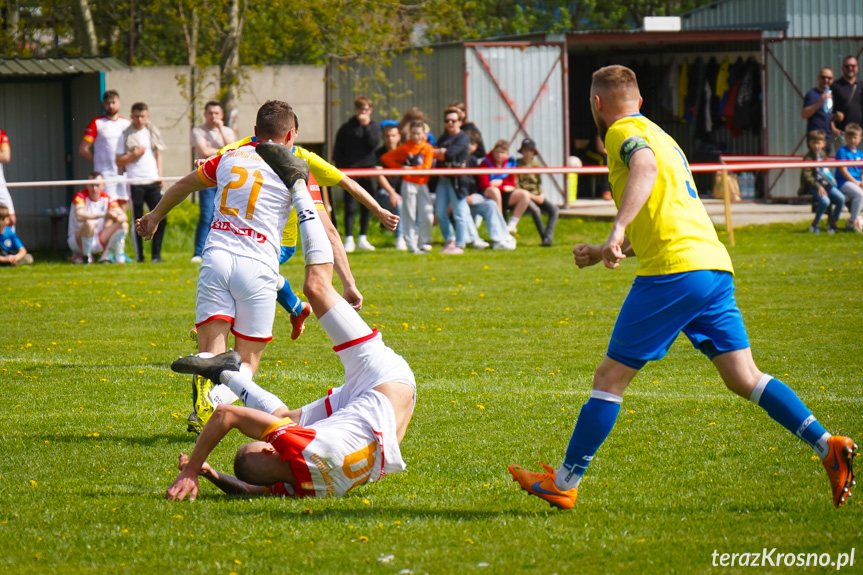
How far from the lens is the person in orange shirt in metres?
17.5

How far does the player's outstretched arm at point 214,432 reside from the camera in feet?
16.8

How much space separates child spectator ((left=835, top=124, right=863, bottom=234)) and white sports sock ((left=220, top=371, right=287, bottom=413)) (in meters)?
15.6

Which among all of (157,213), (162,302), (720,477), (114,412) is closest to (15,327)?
(162,302)

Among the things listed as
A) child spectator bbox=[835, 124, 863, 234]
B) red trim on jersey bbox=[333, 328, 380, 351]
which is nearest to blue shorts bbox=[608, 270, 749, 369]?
red trim on jersey bbox=[333, 328, 380, 351]

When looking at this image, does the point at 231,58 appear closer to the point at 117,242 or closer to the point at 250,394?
the point at 117,242

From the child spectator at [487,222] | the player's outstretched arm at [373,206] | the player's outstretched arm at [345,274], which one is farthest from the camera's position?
the child spectator at [487,222]

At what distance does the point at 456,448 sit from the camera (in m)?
6.30

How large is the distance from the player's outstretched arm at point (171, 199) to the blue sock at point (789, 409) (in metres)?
3.43

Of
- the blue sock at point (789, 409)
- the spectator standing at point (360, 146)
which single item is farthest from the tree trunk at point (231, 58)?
the blue sock at point (789, 409)

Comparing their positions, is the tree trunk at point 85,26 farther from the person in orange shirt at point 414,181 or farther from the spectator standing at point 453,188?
the spectator standing at point 453,188

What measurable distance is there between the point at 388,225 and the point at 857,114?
16455mm

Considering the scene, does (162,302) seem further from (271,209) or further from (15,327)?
(271,209)

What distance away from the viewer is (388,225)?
23.3 feet

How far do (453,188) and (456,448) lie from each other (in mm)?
11575
